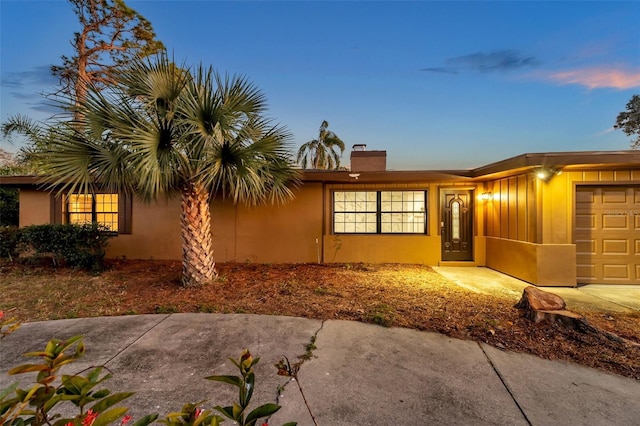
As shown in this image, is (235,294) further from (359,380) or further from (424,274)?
(424,274)

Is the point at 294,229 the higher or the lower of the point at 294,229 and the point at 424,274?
the higher

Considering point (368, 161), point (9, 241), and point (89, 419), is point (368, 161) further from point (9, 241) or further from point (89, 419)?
point (9, 241)

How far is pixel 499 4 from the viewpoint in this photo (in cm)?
848

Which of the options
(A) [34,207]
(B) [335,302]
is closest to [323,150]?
(A) [34,207]

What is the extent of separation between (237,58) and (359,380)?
11368 millimetres

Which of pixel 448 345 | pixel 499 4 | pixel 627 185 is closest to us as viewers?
pixel 448 345

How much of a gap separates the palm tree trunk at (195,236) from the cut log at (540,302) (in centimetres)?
552

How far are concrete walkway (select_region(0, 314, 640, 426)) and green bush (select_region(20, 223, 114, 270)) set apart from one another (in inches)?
151


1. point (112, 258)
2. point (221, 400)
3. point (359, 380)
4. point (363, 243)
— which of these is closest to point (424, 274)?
point (363, 243)

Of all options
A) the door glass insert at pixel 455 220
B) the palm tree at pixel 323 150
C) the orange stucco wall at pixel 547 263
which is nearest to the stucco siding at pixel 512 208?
the orange stucco wall at pixel 547 263

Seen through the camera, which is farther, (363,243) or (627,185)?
(363,243)

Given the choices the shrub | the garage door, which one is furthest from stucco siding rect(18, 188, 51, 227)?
the garage door

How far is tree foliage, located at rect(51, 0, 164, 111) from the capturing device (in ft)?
44.6

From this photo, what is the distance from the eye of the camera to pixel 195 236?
5840 millimetres
